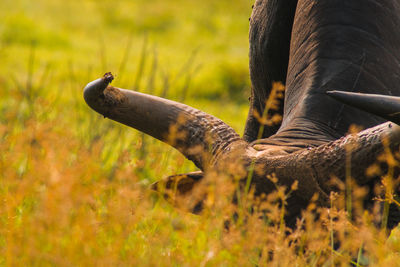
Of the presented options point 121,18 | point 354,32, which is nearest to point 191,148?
point 354,32

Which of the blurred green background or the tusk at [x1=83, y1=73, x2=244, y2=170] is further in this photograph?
the blurred green background

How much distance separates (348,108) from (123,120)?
1035 millimetres

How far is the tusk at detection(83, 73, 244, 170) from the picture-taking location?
110 inches

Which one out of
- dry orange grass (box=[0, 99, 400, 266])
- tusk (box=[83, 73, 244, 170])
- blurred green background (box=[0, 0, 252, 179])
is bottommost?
dry orange grass (box=[0, 99, 400, 266])

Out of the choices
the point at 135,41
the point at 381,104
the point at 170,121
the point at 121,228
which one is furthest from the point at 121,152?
the point at 135,41

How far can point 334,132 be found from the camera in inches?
120

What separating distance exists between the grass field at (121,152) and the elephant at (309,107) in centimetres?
14

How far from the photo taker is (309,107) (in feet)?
10.4

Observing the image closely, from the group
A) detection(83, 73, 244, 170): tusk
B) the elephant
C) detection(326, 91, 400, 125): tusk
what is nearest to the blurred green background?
the elephant

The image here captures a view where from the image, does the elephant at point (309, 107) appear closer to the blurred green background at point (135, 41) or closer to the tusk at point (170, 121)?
the tusk at point (170, 121)

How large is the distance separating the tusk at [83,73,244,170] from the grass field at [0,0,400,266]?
132mm

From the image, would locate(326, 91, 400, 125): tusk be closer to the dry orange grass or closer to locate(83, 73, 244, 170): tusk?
the dry orange grass

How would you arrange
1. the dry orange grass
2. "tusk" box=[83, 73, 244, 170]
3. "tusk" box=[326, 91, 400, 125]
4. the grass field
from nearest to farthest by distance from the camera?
1. the dry orange grass
2. the grass field
3. "tusk" box=[326, 91, 400, 125]
4. "tusk" box=[83, 73, 244, 170]

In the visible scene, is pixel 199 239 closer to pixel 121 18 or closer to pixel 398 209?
pixel 398 209
